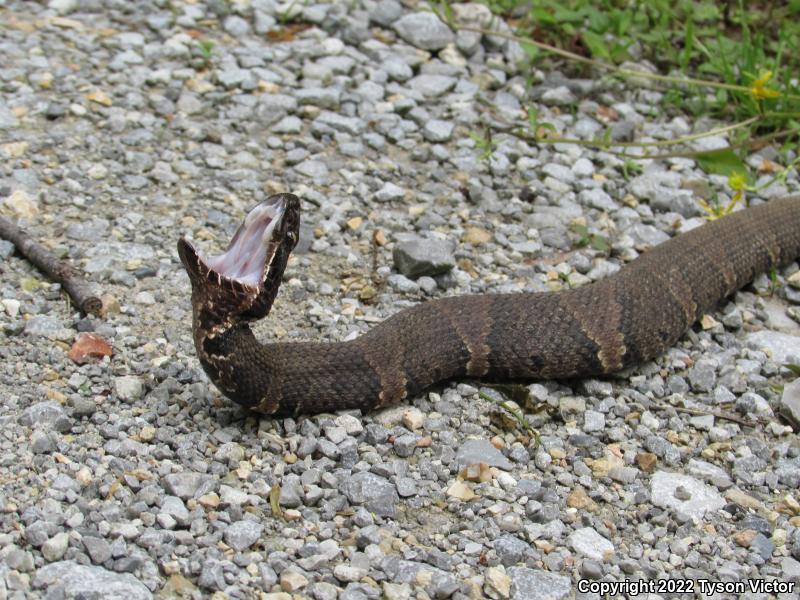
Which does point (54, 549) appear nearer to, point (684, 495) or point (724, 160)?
point (684, 495)

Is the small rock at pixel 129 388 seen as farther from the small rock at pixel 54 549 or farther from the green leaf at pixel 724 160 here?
the green leaf at pixel 724 160

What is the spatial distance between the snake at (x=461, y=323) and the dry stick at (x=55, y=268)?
26.8 inches

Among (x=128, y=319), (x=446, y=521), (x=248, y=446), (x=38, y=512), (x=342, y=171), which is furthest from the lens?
(x=342, y=171)

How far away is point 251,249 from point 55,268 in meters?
1.03

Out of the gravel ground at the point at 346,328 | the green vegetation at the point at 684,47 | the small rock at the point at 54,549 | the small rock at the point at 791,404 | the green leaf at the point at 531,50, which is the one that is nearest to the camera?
the small rock at the point at 54,549

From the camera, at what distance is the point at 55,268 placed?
4348mm

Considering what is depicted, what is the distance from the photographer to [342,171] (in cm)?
543

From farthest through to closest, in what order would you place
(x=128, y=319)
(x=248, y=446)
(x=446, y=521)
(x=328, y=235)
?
(x=328, y=235), (x=128, y=319), (x=248, y=446), (x=446, y=521)

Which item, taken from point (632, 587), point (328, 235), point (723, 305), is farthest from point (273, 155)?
point (632, 587)

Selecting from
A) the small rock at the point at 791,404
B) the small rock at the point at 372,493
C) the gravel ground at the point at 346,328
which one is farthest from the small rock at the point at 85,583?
the small rock at the point at 791,404

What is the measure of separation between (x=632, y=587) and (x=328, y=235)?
2.37 metres

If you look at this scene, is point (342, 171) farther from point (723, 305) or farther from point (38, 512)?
point (38, 512)

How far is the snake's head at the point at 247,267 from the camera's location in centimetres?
369

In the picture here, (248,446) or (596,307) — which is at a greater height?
(596,307)
